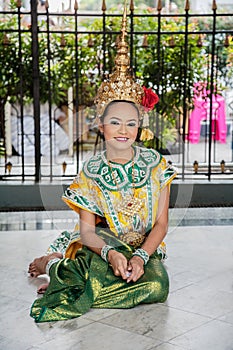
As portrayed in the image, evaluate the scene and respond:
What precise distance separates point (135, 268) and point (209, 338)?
21.4 inches

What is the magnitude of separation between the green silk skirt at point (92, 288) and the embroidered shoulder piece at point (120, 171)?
344 mm

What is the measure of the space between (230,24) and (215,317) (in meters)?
8.95

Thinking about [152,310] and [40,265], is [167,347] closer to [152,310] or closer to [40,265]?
[152,310]

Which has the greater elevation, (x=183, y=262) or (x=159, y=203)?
(x=159, y=203)

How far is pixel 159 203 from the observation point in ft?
11.7

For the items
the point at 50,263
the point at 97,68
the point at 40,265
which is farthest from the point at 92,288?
the point at 97,68

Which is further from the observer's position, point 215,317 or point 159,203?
point 159,203

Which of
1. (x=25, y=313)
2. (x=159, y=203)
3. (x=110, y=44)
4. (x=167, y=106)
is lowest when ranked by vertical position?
(x=25, y=313)

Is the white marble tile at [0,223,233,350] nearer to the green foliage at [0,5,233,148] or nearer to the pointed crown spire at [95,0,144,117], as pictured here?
the pointed crown spire at [95,0,144,117]

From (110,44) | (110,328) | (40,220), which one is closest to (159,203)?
(110,328)

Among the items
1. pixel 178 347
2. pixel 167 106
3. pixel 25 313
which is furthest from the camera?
pixel 167 106

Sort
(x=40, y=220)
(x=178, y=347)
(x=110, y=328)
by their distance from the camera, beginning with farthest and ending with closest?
(x=40, y=220), (x=110, y=328), (x=178, y=347)

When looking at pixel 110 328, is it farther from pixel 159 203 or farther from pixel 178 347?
pixel 159 203

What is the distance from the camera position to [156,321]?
10.1 ft
